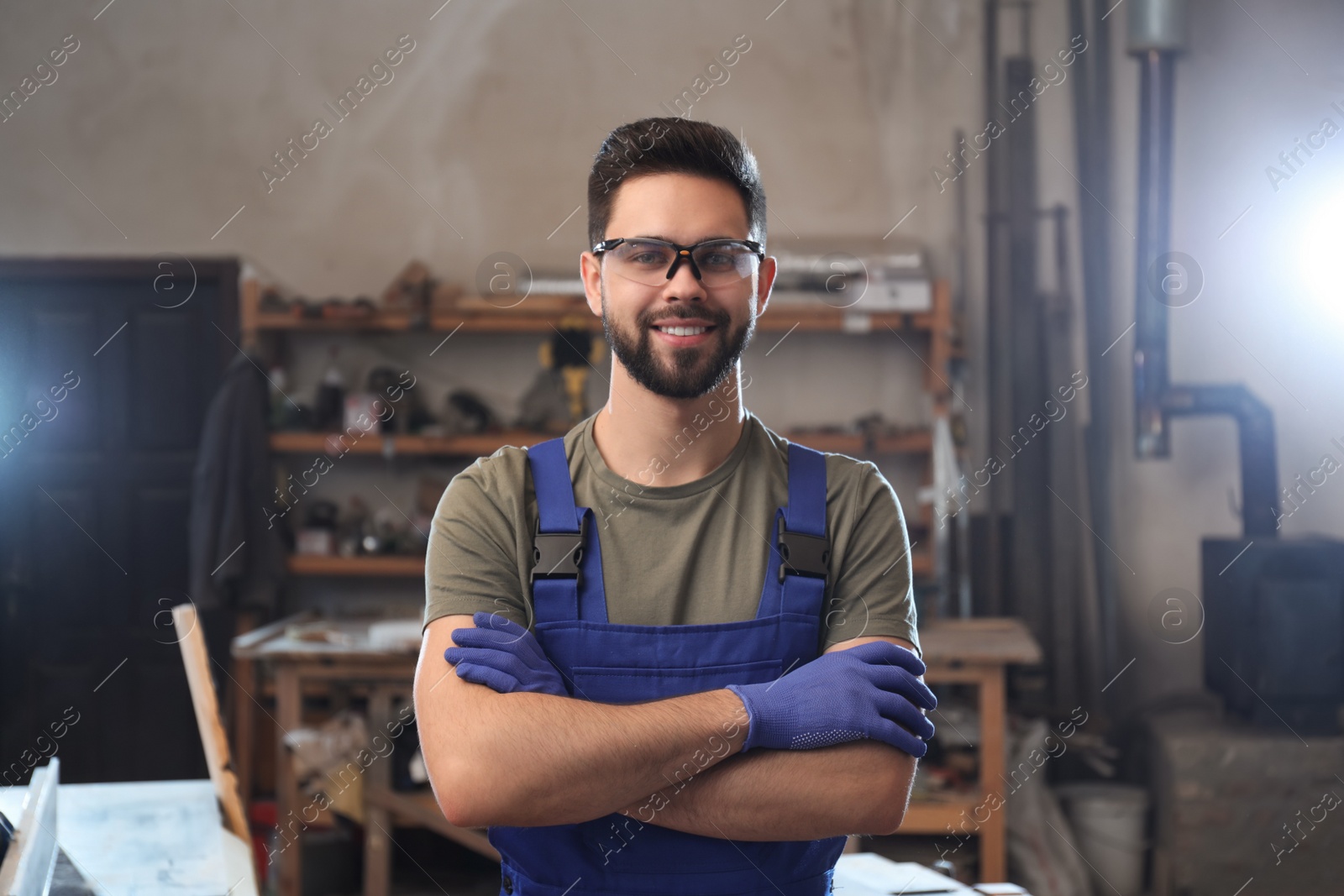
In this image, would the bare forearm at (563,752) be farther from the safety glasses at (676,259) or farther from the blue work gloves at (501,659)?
the safety glasses at (676,259)

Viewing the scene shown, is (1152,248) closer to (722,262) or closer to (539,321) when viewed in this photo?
(539,321)

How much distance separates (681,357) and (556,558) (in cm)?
29

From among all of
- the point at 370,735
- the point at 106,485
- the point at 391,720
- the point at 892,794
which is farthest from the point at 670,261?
the point at 106,485

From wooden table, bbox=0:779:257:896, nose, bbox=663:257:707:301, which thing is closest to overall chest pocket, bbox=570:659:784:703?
nose, bbox=663:257:707:301

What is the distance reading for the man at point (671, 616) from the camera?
131cm

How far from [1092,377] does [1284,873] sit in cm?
190

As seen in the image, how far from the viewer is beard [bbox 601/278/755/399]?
4.53 ft

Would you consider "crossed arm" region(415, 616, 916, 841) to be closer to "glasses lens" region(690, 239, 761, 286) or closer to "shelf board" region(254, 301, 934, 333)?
"glasses lens" region(690, 239, 761, 286)

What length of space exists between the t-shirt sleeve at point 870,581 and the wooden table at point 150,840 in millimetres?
1011

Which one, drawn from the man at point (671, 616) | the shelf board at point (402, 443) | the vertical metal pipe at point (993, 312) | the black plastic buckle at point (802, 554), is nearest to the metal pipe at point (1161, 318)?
the vertical metal pipe at point (993, 312)

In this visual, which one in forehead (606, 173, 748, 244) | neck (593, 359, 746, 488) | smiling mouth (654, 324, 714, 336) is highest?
forehead (606, 173, 748, 244)

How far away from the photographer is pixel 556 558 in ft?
4.60

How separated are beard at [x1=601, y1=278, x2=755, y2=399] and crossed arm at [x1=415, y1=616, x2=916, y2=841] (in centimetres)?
38

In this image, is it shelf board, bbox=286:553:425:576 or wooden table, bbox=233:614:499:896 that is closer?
wooden table, bbox=233:614:499:896
